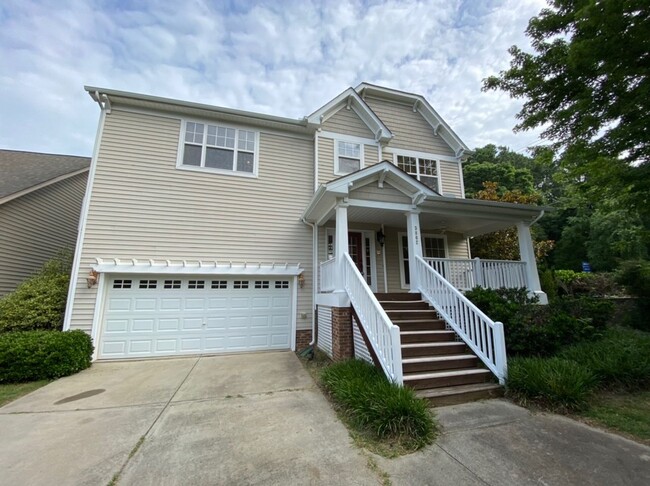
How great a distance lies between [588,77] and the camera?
17.2ft

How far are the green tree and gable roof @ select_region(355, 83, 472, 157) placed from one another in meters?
4.50

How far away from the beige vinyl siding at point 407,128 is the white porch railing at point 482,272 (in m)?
4.90

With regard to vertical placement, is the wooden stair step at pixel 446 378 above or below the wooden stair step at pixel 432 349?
below

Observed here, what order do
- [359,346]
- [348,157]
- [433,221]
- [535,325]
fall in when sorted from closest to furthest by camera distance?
1. [535,325]
2. [359,346]
3. [433,221]
4. [348,157]

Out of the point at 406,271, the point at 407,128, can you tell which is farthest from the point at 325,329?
the point at 407,128

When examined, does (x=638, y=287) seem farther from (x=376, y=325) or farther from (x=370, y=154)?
(x=376, y=325)

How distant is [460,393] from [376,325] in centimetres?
158

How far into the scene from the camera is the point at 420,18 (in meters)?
7.30

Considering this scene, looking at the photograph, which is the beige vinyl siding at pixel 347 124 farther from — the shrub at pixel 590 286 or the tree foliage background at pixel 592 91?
the shrub at pixel 590 286

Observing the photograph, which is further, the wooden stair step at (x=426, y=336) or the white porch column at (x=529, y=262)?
the white porch column at (x=529, y=262)

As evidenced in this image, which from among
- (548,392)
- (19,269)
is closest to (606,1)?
(548,392)

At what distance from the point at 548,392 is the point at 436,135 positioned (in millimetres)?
9470

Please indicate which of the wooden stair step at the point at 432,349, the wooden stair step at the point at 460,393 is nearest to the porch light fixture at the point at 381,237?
the wooden stair step at the point at 432,349

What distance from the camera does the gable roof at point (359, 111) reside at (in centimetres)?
959
